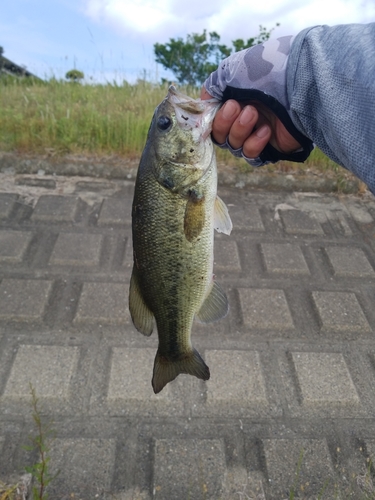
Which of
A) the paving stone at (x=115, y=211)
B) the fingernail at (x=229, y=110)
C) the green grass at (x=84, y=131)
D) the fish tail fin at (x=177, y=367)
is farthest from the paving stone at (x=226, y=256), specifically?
the fingernail at (x=229, y=110)

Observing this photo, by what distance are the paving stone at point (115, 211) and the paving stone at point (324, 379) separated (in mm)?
2119

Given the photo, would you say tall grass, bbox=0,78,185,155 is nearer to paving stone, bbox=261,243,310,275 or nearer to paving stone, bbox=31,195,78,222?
paving stone, bbox=31,195,78,222

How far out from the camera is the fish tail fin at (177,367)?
1843 millimetres

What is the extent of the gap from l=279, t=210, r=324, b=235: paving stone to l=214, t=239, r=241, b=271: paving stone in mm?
675

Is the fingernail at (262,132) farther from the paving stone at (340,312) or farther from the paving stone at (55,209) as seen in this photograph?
the paving stone at (55,209)

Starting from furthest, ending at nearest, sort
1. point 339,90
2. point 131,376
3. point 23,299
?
1. point 23,299
2. point 131,376
3. point 339,90

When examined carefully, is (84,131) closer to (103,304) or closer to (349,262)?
(103,304)

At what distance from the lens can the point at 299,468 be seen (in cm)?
247

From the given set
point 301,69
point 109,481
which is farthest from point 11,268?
point 301,69

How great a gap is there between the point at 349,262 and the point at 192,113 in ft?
9.32

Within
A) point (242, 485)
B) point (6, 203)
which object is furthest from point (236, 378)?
point (6, 203)

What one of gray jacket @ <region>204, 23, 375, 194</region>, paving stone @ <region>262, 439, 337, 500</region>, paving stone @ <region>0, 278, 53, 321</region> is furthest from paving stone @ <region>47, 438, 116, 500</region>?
gray jacket @ <region>204, 23, 375, 194</region>

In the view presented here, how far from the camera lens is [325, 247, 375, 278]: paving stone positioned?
393 centimetres

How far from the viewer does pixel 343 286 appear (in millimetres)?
3816
